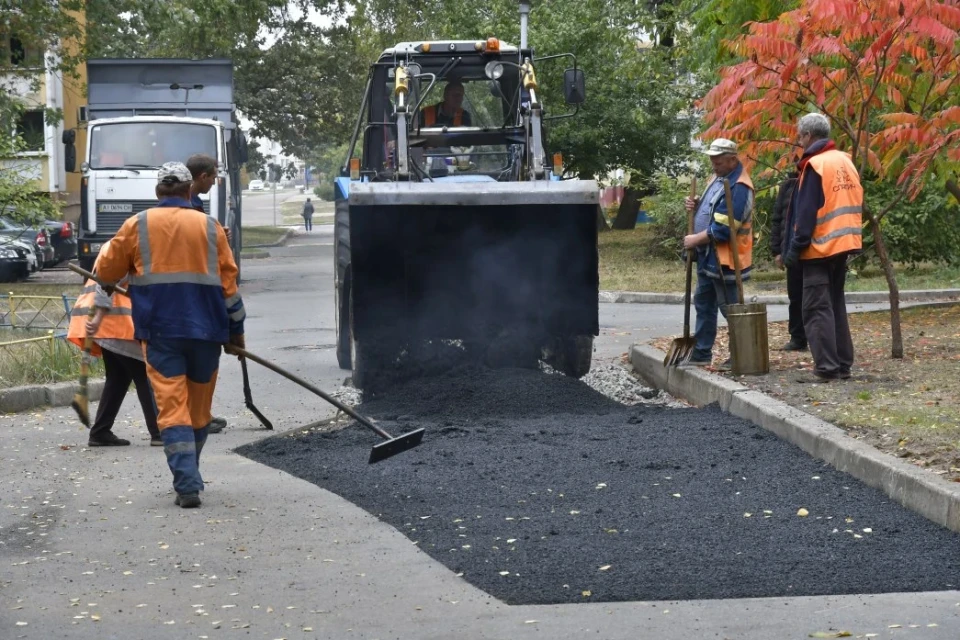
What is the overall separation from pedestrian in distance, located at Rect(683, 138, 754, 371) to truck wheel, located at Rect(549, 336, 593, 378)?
962 mm

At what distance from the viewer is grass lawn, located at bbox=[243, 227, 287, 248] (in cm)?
4794

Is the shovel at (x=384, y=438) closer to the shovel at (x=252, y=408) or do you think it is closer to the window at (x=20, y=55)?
the shovel at (x=252, y=408)

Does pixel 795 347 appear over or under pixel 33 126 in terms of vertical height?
under

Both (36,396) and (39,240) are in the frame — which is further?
(39,240)

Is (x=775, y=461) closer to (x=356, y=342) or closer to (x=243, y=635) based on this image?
(x=243, y=635)

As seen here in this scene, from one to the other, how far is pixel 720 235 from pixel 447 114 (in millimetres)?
3036

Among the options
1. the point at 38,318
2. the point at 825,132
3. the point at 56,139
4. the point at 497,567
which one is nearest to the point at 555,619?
the point at 497,567

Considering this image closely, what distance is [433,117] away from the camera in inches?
486

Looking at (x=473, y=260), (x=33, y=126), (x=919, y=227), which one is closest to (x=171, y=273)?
(x=473, y=260)

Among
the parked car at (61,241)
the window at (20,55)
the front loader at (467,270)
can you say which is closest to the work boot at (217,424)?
the front loader at (467,270)

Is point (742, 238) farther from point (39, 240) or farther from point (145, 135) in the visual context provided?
point (39, 240)

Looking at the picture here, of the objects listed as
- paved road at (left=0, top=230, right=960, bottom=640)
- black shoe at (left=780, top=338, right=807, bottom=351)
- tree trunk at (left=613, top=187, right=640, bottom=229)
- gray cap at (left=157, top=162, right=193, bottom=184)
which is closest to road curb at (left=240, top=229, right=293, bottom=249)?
tree trunk at (left=613, top=187, right=640, bottom=229)

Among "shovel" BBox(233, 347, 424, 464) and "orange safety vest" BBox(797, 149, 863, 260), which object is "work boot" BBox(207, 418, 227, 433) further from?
"orange safety vest" BBox(797, 149, 863, 260)

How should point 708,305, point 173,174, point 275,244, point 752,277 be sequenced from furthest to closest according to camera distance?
point 275,244 < point 752,277 < point 708,305 < point 173,174
